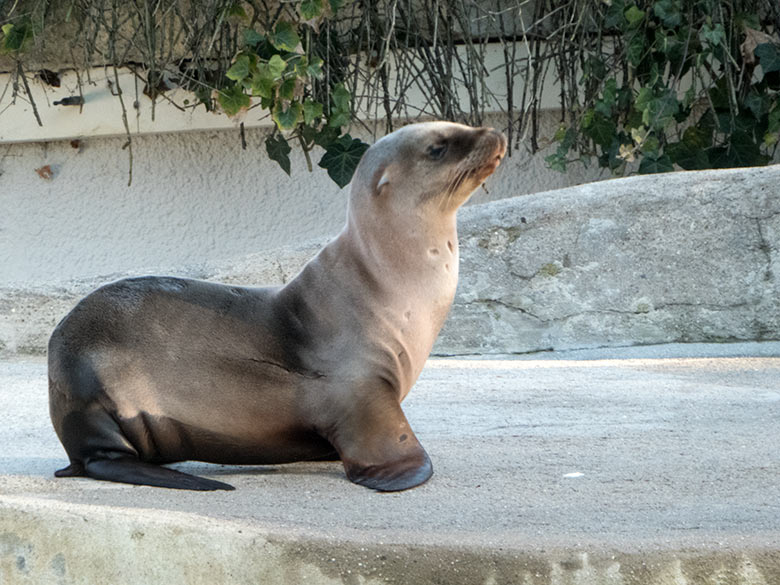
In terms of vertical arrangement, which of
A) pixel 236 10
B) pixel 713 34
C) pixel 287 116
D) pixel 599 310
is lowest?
pixel 599 310

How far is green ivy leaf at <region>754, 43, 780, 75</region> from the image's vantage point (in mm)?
6059

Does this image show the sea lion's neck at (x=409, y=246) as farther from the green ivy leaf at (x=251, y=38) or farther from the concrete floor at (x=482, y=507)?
the green ivy leaf at (x=251, y=38)

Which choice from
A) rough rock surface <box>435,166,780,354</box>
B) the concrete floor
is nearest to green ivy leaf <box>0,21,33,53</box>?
rough rock surface <box>435,166,780,354</box>

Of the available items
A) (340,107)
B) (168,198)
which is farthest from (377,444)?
(168,198)

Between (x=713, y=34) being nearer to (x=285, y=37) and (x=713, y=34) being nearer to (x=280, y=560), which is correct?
(x=285, y=37)

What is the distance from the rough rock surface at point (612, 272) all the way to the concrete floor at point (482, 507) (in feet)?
3.68

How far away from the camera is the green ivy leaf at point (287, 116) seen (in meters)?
5.93

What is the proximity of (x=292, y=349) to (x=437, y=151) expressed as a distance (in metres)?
0.57

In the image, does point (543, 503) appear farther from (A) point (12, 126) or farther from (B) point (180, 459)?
(A) point (12, 126)

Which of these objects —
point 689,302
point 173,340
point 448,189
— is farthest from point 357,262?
point 689,302

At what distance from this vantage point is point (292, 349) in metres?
2.71

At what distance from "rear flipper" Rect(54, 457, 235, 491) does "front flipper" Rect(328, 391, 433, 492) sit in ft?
0.88

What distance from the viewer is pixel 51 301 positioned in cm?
511

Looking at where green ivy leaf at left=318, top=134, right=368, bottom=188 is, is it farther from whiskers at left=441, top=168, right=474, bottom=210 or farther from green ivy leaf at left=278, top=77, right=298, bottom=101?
whiskers at left=441, top=168, right=474, bottom=210
